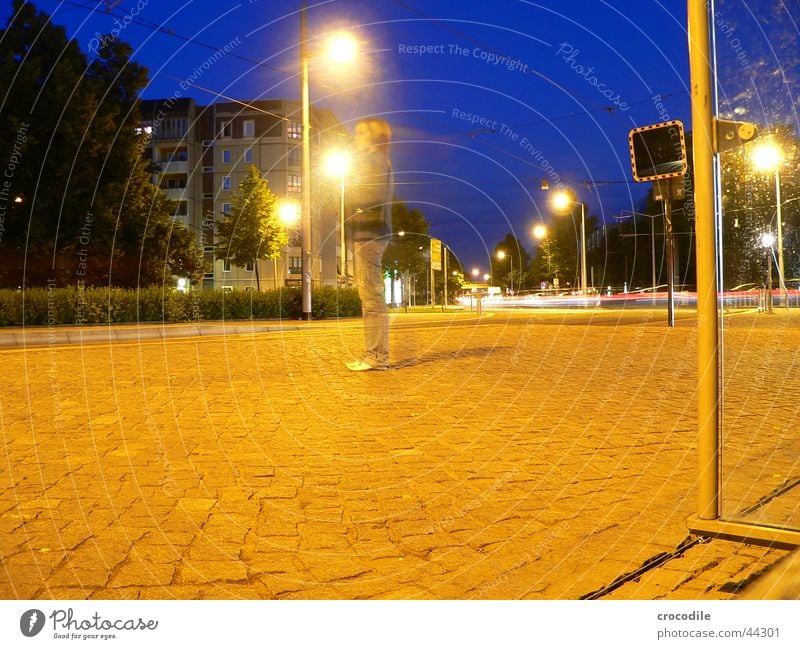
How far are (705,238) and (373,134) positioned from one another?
18.5 feet

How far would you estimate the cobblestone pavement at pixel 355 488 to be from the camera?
301cm

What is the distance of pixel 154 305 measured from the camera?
25.4 meters

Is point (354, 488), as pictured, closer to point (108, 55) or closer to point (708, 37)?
point (708, 37)

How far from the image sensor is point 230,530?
362cm

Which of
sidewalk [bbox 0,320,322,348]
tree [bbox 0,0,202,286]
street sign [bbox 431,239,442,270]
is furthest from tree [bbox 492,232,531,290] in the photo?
sidewalk [bbox 0,320,322,348]

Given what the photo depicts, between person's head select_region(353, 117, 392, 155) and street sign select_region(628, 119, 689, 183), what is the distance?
4.50m

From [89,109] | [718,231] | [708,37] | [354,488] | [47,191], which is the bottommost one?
[354,488]

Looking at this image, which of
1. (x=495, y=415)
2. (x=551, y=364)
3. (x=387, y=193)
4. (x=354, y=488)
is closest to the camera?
A: (x=354, y=488)

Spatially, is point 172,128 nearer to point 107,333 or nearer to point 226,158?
point 226,158

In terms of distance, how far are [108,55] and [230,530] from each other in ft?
114

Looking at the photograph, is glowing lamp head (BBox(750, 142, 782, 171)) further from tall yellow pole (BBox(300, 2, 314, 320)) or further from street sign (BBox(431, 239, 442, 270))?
street sign (BBox(431, 239, 442, 270))

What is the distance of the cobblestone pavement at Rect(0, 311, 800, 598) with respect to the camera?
301cm

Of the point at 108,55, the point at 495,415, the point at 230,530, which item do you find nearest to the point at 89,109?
the point at 108,55

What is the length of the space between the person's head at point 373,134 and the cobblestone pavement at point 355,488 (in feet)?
8.64
